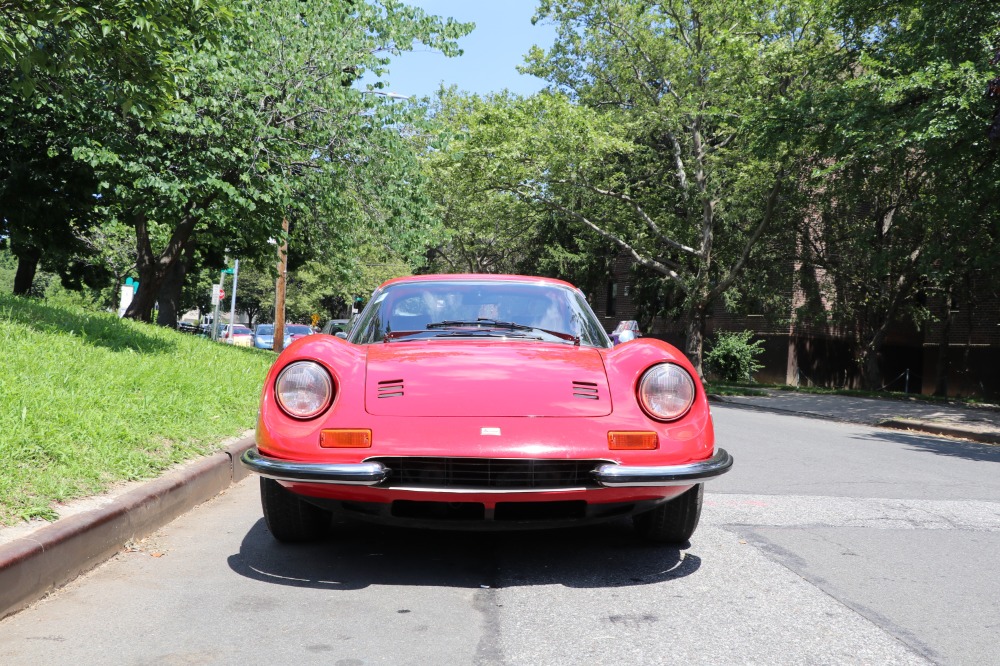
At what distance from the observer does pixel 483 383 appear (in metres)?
4.03

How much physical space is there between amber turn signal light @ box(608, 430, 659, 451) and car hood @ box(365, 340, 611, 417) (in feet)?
0.46

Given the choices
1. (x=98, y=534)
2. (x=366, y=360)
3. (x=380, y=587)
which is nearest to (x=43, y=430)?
(x=98, y=534)

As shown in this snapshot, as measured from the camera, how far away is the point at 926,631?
3441 millimetres

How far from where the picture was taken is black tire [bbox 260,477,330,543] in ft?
14.5

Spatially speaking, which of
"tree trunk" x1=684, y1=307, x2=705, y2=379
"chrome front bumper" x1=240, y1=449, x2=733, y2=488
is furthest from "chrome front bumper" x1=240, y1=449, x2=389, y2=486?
"tree trunk" x1=684, y1=307, x2=705, y2=379

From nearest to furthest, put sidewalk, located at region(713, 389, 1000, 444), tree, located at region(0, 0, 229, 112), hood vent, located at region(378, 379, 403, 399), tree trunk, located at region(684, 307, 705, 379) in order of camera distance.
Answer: hood vent, located at region(378, 379, 403, 399) < tree, located at region(0, 0, 229, 112) < sidewalk, located at region(713, 389, 1000, 444) < tree trunk, located at region(684, 307, 705, 379)

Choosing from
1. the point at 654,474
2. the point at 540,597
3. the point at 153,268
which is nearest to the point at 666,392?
the point at 654,474

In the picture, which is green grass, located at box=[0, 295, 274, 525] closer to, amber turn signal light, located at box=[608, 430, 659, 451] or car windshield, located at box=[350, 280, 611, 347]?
car windshield, located at box=[350, 280, 611, 347]

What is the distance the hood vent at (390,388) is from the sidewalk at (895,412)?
12752mm

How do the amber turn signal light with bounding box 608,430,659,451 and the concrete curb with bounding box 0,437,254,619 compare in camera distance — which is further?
the amber turn signal light with bounding box 608,430,659,451

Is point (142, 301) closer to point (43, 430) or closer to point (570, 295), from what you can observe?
point (43, 430)

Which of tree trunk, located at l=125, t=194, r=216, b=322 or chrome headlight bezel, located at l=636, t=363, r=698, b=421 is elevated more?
tree trunk, located at l=125, t=194, r=216, b=322

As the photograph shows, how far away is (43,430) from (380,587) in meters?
2.60

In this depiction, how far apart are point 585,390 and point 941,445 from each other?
1011 cm
